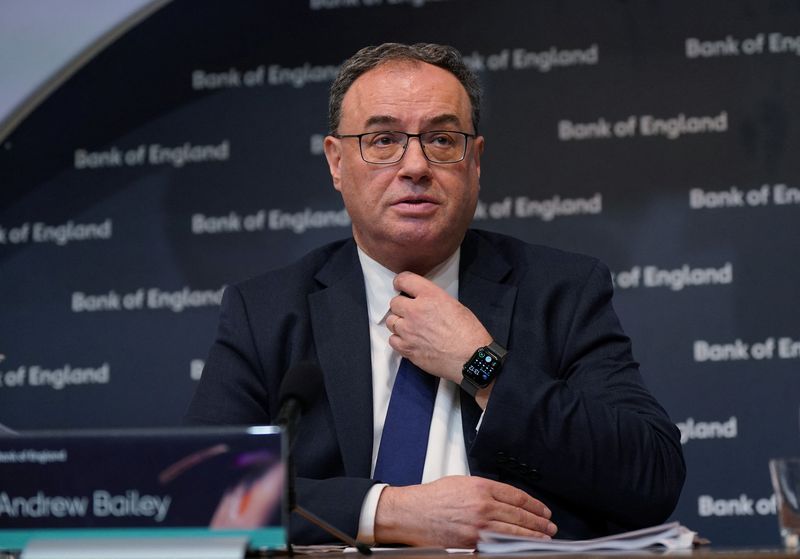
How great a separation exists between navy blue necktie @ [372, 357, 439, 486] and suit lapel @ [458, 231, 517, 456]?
0.10 meters

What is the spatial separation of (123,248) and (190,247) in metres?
0.29

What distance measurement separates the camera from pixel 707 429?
12.9ft

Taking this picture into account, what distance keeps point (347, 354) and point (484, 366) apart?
0.44 metres

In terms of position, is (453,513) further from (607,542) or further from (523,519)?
(607,542)

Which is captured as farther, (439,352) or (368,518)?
(439,352)

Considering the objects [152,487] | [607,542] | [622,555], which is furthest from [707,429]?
[152,487]

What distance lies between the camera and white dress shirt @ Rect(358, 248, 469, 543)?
256 cm

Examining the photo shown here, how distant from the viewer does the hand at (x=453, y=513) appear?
2.18m

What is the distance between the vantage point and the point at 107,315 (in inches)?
170

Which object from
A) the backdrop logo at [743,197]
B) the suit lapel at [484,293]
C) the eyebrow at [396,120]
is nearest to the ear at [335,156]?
the eyebrow at [396,120]

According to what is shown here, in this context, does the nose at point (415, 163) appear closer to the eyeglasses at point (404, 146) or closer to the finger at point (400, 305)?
the eyeglasses at point (404, 146)

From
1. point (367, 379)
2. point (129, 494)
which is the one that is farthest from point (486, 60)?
point (129, 494)

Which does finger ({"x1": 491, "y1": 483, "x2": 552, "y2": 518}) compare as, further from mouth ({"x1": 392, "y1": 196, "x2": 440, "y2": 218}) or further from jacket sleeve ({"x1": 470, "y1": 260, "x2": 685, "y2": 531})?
mouth ({"x1": 392, "y1": 196, "x2": 440, "y2": 218})

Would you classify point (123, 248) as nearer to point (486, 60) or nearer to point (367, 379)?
point (486, 60)
